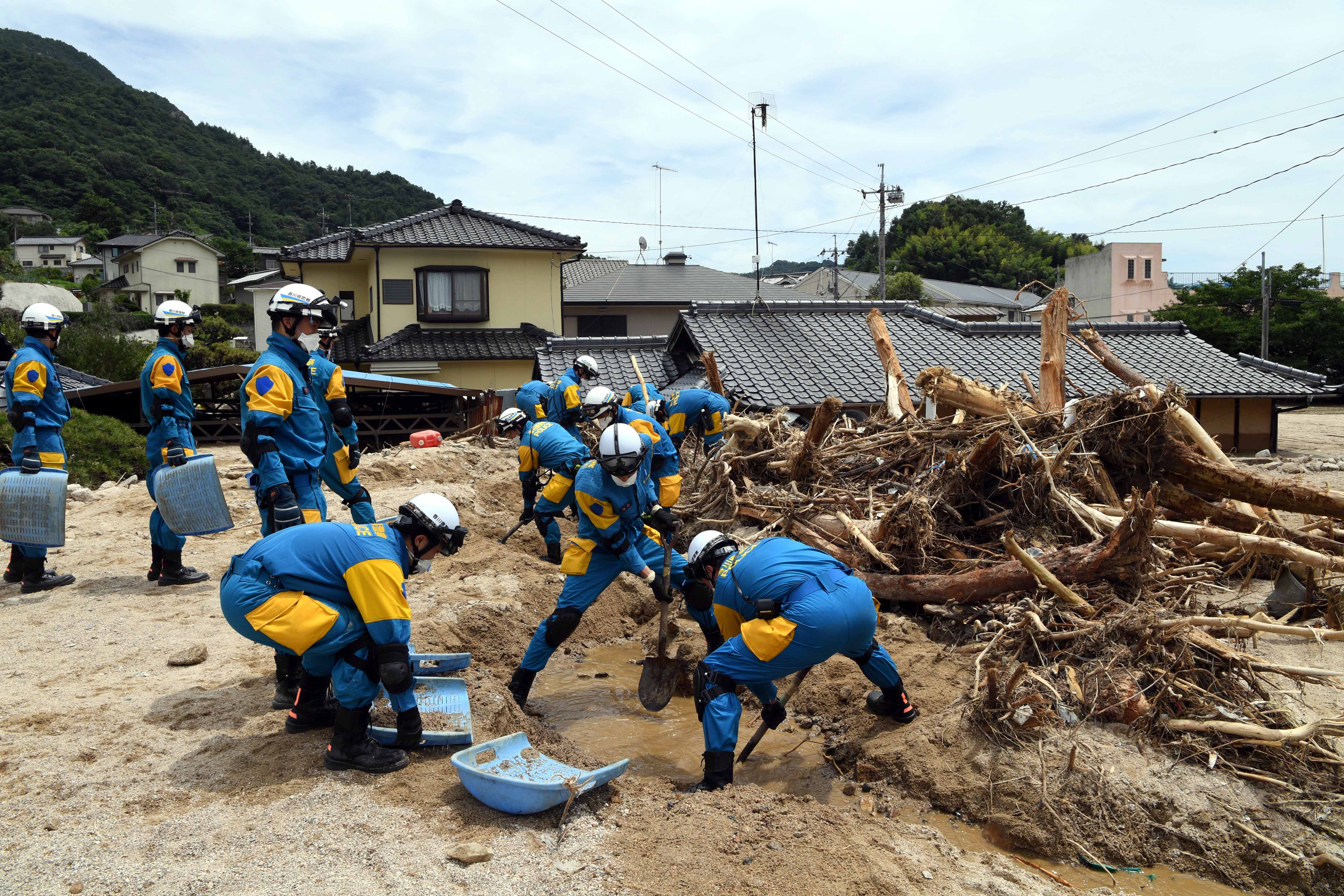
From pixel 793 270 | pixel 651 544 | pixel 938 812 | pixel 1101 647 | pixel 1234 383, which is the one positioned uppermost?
pixel 793 270

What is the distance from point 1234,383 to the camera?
46.4 feet

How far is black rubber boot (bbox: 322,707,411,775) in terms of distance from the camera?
351cm

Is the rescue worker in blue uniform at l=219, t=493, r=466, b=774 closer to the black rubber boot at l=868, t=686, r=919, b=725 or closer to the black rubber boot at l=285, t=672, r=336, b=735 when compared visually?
the black rubber boot at l=285, t=672, r=336, b=735

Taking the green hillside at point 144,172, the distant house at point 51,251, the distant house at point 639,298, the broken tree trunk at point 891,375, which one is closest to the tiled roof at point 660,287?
the distant house at point 639,298

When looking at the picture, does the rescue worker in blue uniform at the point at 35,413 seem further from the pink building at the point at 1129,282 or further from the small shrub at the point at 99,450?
the pink building at the point at 1129,282

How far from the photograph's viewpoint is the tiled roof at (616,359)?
14.6 meters

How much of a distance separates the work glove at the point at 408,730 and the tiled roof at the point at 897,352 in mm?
8718

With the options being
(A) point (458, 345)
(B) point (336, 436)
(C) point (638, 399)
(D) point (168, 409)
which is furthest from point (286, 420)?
(A) point (458, 345)

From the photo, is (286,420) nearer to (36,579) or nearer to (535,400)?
(36,579)

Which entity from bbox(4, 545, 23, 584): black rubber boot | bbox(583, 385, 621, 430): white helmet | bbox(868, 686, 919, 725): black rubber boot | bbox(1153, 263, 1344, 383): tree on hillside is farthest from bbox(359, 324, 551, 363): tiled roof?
bbox(1153, 263, 1344, 383): tree on hillside

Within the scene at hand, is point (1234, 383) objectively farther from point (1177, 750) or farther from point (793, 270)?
point (793, 270)

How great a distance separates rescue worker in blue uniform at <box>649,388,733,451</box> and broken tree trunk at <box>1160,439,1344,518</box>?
399 cm

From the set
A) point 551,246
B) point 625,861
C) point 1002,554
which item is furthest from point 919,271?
point 625,861

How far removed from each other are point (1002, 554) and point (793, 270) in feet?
265
